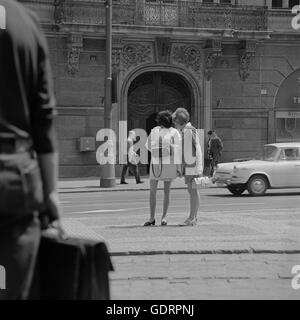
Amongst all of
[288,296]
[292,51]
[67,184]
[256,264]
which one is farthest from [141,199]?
[292,51]

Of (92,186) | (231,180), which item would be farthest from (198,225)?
(92,186)

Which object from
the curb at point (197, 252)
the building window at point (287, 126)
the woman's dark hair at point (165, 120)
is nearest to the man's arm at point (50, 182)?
the curb at point (197, 252)

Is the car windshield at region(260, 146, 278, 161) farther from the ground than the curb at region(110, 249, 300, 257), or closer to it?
farther from the ground

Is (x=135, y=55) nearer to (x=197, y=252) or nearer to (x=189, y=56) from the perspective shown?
(x=189, y=56)

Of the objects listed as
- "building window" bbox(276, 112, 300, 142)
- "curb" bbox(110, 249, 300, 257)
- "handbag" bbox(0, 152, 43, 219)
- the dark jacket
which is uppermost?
"building window" bbox(276, 112, 300, 142)

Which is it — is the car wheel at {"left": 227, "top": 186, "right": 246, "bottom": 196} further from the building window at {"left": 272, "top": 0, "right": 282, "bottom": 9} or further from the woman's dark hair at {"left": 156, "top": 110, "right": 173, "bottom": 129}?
the building window at {"left": 272, "top": 0, "right": 282, "bottom": 9}

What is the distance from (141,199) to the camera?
58.4 feet

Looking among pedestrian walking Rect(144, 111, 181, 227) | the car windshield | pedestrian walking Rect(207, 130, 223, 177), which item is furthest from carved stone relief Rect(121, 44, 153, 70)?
pedestrian walking Rect(144, 111, 181, 227)

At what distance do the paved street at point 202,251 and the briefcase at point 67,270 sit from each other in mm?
3592

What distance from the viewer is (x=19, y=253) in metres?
2.52

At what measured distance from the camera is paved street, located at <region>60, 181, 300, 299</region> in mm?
6660

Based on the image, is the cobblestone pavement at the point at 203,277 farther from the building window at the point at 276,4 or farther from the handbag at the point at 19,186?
the building window at the point at 276,4

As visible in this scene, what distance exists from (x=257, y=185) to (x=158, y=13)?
34.6 ft

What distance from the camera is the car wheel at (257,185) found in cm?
1872
